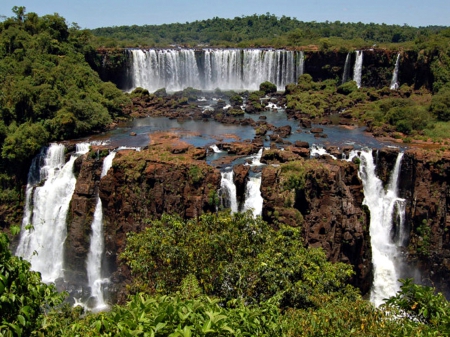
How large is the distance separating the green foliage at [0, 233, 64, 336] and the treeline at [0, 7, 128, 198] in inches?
955

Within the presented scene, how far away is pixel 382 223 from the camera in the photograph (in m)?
25.5

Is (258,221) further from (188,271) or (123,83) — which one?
(123,83)

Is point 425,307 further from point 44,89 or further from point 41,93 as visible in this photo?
point 44,89

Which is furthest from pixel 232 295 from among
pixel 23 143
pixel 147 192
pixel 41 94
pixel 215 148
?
pixel 41 94

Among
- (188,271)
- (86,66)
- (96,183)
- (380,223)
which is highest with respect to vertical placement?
(86,66)

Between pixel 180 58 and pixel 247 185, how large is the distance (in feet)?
105

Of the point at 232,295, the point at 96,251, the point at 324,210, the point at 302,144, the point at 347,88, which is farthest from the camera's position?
the point at 347,88

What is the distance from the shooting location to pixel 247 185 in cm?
2388

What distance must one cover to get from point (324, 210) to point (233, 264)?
11.2 metres

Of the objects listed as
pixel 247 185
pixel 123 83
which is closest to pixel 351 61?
pixel 123 83

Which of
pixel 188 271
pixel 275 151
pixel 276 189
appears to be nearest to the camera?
pixel 188 271

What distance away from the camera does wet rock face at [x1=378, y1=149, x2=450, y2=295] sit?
2448cm

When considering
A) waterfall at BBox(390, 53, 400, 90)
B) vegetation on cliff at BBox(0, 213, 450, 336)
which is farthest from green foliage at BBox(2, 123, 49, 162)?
waterfall at BBox(390, 53, 400, 90)

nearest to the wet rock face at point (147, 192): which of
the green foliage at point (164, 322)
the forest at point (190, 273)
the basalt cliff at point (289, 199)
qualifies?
the basalt cliff at point (289, 199)
